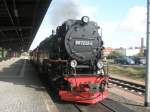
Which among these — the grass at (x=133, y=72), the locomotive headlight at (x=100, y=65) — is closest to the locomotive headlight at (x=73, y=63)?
the locomotive headlight at (x=100, y=65)

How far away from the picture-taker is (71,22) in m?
14.8

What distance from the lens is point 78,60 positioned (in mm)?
14742

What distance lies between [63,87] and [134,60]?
48516mm

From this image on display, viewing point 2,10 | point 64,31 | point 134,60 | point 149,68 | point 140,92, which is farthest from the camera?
point 134,60

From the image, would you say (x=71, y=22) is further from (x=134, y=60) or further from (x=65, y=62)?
(x=134, y=60)

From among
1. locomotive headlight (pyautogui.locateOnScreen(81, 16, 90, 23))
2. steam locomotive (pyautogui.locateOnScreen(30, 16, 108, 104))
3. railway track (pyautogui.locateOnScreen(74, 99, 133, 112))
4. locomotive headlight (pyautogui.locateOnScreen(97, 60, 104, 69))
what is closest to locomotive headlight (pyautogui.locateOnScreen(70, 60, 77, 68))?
steam locomotive (pyautogui.locateOnScreen(30, 16, 108, 104))

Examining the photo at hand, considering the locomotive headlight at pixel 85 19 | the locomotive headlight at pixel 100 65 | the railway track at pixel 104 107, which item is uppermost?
the locomotive headlight at pixel 85 19

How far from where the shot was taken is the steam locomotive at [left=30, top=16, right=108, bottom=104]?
13.5 meters

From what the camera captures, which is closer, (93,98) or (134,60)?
(93,98)

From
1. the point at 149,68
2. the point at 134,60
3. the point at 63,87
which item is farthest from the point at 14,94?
the point at 134,60

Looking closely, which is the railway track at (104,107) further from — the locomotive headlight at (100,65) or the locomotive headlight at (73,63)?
the locomotive headlight at (73,63)

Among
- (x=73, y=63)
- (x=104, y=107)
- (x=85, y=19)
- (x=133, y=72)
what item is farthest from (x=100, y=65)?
(x=133, y=72)

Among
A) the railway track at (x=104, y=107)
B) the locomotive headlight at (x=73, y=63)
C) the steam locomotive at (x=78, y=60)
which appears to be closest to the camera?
the railway track at (x=104, y=107)

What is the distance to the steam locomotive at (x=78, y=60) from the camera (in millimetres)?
13531
